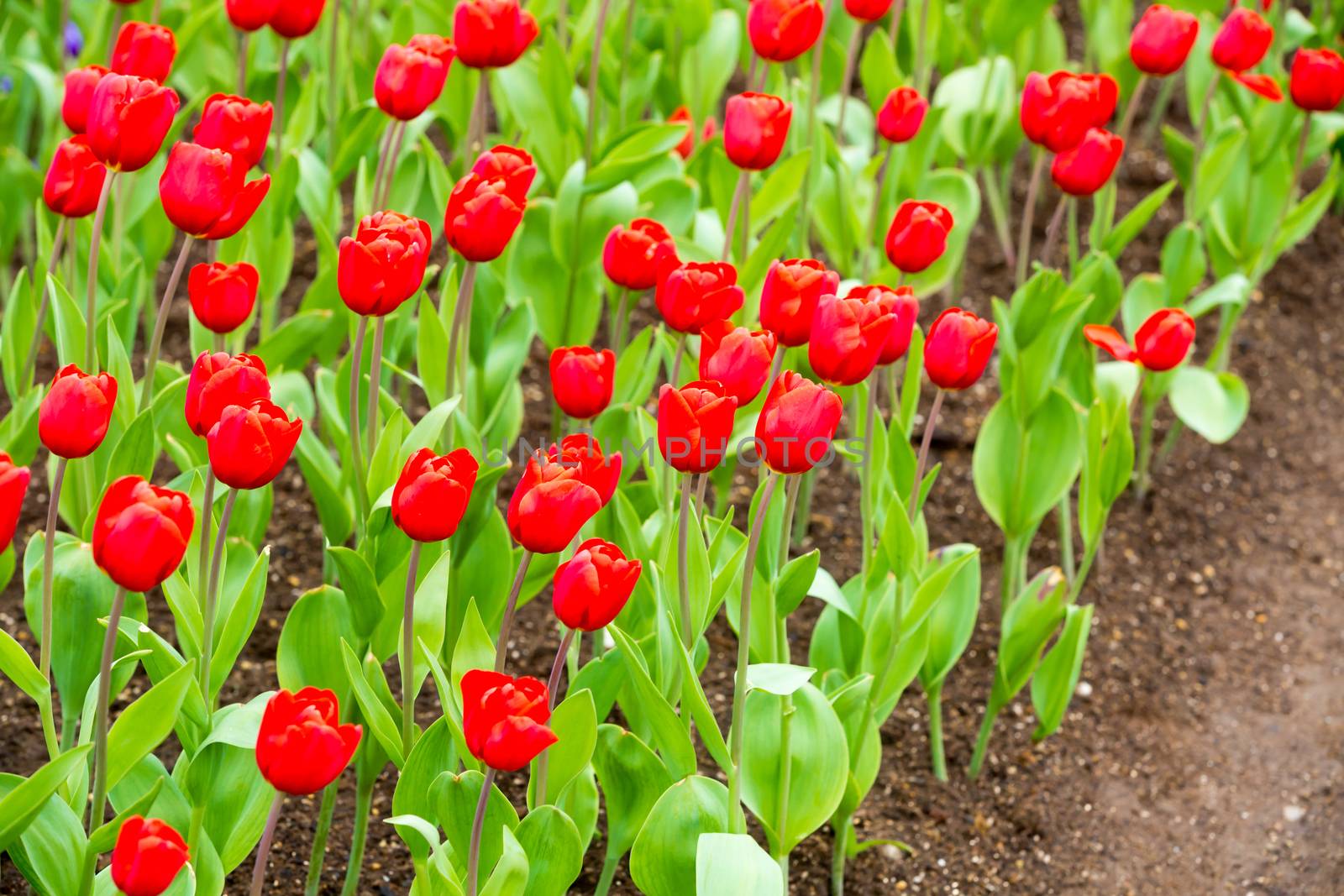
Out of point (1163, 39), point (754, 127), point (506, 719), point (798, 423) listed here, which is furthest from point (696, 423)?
point (1163, 39)

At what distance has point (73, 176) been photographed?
1.99 m

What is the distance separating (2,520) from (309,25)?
1.18 m

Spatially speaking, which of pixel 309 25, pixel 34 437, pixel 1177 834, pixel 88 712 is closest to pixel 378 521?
pixel 88 712

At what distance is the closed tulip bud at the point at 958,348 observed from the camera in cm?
191

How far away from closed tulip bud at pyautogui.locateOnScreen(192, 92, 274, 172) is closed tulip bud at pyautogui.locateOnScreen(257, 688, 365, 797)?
0.80m

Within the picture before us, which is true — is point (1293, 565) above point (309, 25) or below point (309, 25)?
below

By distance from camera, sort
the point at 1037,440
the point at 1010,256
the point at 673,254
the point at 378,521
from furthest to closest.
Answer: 1. the point at 1010,256
2. the point at 1037,440
3. the point at 673,254
4. the point at 378,521

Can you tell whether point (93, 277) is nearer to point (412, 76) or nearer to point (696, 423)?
point (412, 76)

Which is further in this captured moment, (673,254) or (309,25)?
(309,25)

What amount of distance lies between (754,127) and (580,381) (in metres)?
0.53

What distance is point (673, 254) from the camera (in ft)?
6.50

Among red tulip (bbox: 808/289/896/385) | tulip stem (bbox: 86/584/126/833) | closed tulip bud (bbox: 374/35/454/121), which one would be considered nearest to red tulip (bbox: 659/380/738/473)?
red tulip (bbox: 808/289/896/385)

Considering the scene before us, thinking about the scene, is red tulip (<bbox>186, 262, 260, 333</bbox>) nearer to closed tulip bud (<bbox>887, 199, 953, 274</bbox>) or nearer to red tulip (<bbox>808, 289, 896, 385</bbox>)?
red tulip (<bbox>808, 289, 896, 385</bbox>)

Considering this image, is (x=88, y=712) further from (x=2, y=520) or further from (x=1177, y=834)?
(x=1177, y=834)
